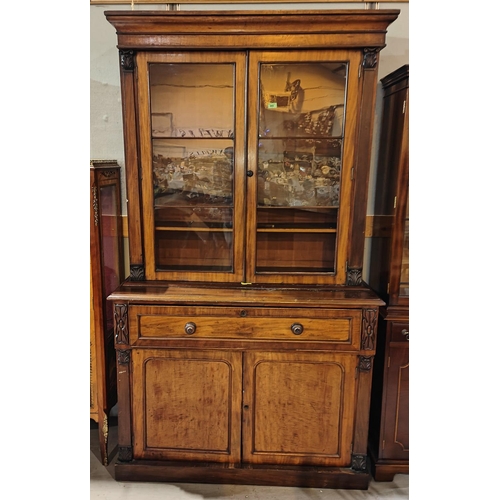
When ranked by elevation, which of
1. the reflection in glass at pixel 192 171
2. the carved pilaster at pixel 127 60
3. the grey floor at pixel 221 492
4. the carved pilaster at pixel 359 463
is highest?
the carved pilaster at pixel 127 60

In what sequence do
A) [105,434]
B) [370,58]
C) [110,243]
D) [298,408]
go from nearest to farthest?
[370,58]
[298,408]
[105,434]
[110,243]

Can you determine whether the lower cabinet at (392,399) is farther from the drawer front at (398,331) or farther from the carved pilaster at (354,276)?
the carved pilaster at (354,276)

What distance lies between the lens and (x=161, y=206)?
156 cm

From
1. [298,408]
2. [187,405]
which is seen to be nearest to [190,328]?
[187,405]

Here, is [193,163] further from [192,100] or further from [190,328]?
[190,328]

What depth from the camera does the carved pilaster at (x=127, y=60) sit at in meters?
1.42

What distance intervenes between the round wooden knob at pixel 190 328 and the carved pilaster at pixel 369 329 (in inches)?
25.0

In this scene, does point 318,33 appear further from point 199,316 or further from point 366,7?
point 199,316

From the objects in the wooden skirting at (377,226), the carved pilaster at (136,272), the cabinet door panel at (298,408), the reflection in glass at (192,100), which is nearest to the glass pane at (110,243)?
the wooden skirting at (377,226)

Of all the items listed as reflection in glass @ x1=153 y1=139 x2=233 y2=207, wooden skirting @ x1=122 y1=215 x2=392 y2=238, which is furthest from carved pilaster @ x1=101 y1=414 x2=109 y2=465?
reflection in glass @ x1=153 y1=139 x2=233 y2=207

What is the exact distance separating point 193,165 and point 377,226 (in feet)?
2.80

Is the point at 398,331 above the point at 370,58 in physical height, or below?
below

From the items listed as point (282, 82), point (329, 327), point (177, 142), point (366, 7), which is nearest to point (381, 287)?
point (329, 327)

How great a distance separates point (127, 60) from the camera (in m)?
1.42
